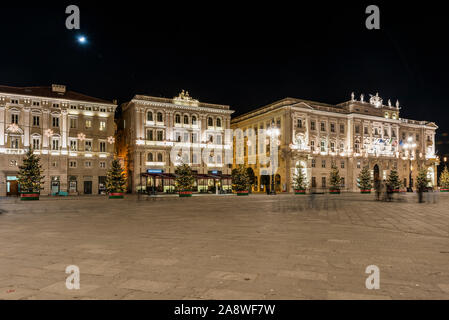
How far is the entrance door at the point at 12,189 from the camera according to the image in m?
44.0

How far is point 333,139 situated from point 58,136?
4764cm

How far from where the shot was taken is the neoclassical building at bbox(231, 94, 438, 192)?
60.3 metres

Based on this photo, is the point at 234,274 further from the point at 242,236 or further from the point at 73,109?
the point at 73,109

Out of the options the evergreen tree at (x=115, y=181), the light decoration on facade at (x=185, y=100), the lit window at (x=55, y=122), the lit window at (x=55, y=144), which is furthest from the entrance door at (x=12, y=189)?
the light decoration on facade at (x=185, y=100)

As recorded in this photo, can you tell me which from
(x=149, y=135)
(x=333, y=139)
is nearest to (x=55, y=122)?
(x=149, y=135)

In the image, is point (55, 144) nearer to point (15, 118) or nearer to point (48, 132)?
point (48, 132)

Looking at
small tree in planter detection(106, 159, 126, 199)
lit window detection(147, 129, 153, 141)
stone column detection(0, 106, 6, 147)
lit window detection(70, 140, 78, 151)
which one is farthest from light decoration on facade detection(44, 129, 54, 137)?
small tree in planter detection(106, 159, 126, 199)

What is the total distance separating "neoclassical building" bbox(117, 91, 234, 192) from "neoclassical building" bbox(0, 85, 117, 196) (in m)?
4.17

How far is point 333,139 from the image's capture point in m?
65.4

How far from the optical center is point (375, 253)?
7.58m

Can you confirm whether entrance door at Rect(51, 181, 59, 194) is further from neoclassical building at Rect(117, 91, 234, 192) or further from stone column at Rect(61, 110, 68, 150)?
neoclassical building at Rect(117, 91, 234, 192)

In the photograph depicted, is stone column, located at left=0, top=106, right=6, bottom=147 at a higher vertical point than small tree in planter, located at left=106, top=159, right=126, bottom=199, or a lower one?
higher

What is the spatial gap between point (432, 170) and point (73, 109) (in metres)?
77.8
